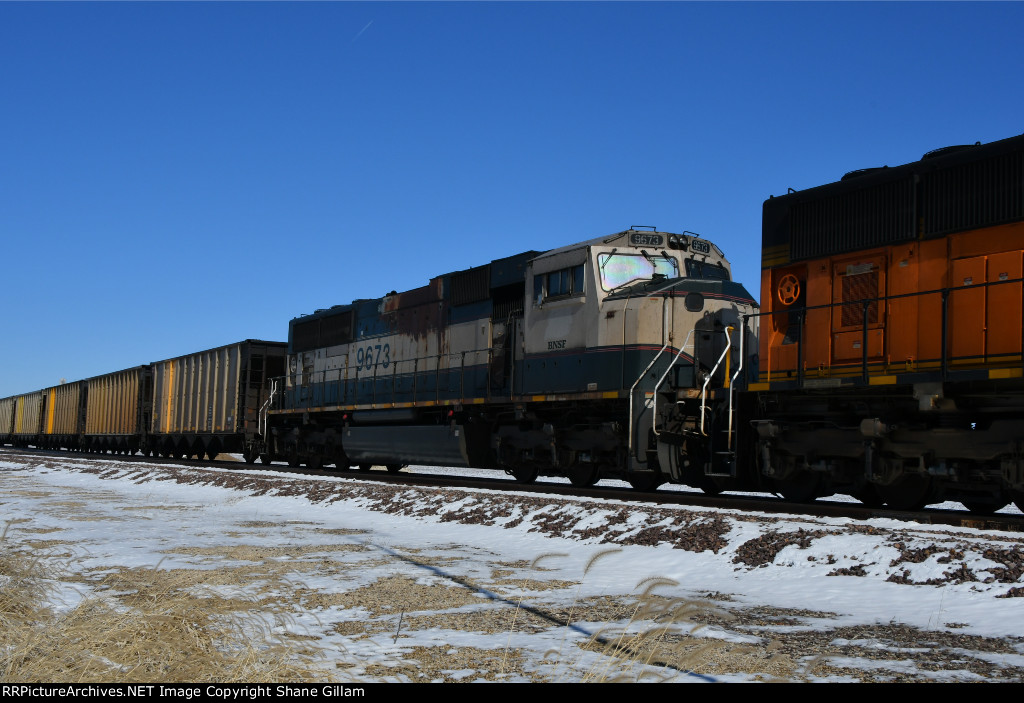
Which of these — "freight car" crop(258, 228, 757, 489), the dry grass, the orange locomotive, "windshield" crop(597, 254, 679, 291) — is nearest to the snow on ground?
the dry grass

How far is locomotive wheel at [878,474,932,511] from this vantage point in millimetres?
10141

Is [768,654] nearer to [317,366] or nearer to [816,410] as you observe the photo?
[816,410]

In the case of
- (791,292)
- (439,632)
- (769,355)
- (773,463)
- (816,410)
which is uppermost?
(791,292)

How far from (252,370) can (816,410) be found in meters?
20.6

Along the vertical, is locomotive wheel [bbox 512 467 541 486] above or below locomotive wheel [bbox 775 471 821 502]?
below

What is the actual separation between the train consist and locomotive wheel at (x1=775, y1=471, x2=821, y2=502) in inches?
1.1

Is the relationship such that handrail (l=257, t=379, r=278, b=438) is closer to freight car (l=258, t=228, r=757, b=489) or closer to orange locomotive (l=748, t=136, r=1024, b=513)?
freight car (l=258, t=228, r=757, b=489)

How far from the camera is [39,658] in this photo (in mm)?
3662

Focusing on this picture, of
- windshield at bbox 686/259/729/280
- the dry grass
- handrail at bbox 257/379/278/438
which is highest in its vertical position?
windshield at bbox 686/259/729/280

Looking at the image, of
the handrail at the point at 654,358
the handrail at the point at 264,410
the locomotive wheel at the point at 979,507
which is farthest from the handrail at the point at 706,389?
the handrail at the point at 264,410

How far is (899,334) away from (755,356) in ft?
11.0

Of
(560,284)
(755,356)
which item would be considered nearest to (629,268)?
(560,284)

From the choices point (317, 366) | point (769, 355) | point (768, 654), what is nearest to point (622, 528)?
point (769, 355)

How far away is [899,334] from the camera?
1021cm
